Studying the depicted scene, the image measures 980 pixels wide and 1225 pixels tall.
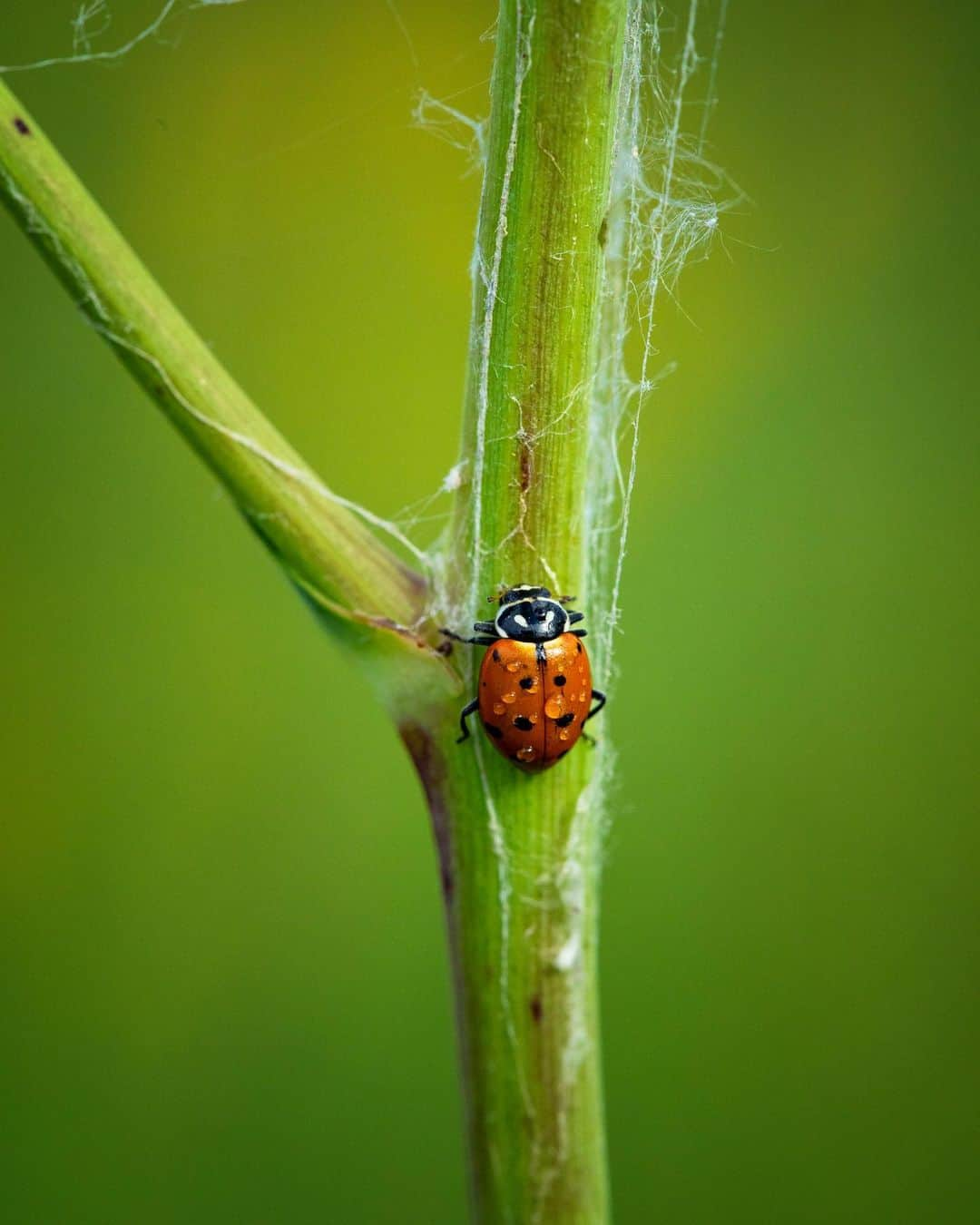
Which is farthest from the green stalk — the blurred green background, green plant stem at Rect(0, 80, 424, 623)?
the blurred green background

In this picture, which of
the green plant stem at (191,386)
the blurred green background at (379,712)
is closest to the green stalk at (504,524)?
the green plant stem at (191,386)

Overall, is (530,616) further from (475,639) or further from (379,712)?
(379,712)

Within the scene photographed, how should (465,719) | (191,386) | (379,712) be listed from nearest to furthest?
1. (191,386)
2. (465,719)
3. (379,712)

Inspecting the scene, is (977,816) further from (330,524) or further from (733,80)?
(330,524)

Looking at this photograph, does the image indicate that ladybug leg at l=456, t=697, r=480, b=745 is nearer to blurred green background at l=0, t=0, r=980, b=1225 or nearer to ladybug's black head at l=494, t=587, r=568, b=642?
ladybug's black head at l=494, t=587, r=568, b=642

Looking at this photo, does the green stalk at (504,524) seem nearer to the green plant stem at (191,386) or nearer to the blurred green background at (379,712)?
the green plant stem at (191,386)

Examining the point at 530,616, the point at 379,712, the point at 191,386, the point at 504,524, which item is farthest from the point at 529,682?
the point at 379,712
